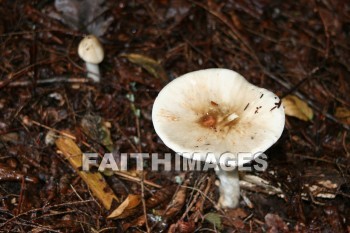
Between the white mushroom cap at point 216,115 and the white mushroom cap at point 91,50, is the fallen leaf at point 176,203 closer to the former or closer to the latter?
the white mushroom cap at point 216,115

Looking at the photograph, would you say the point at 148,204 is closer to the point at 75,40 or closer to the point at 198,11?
the point at 75,40

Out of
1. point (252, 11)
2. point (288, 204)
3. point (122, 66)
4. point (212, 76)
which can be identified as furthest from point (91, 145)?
point (252, 11)

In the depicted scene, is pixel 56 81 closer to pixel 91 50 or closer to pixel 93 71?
pixel 93 71

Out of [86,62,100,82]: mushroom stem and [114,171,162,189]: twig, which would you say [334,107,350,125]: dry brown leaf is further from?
[86,62,100,82]: mushroom stem

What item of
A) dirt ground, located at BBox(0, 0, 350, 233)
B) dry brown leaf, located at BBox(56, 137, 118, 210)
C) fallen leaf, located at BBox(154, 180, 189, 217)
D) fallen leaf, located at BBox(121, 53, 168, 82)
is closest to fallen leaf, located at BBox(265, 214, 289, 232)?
dirt ground, located at BBox(0, 0, 350, 233)

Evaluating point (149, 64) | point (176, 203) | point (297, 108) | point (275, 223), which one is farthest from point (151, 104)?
point (275, 223)
